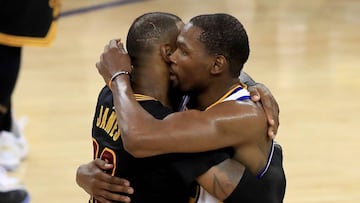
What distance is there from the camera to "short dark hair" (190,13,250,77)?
1.65 metres

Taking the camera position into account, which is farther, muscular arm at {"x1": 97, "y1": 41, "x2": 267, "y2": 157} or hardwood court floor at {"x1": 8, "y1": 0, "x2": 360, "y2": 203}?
hardwood court floor at {"x1": 8, "y1": 0, "x2": 360, "y2": 203}

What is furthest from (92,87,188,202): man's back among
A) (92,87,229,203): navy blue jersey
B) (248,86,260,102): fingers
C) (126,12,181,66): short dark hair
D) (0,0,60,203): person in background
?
(0,0,60,203): person in background

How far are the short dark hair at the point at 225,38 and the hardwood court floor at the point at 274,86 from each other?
1.47m

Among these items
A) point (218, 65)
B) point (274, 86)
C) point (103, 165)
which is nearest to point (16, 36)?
point (103, 165)

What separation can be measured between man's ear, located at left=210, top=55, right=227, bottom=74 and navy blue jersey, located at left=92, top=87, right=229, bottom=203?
0.13 metres

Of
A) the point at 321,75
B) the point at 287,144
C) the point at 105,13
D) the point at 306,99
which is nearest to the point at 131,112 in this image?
the point at 287,144

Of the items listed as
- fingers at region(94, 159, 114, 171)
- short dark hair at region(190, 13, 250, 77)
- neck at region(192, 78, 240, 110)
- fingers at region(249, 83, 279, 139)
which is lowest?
fingers at region(94, 159, 114, 171)

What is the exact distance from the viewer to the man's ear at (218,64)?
1.66m

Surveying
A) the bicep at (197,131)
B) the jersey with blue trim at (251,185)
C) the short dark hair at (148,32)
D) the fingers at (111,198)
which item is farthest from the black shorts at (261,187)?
the short dark hair at (148,32)

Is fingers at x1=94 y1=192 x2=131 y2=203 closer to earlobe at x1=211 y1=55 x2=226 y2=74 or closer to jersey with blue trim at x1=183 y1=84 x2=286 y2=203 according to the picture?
jersey with blue trim at x1=183 y1=84 x2=286 y2=203

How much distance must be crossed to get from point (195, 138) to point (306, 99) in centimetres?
250

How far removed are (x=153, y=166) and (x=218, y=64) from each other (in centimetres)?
26

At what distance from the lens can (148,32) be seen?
169 centimetres

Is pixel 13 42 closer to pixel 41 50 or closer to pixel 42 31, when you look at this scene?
pixel 42 31
